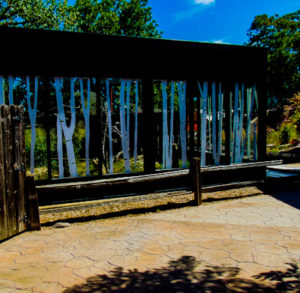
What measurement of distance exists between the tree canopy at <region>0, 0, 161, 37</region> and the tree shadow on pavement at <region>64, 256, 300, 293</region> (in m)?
19.9

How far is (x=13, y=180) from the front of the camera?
5.00 meters

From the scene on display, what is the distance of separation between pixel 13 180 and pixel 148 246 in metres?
2.73

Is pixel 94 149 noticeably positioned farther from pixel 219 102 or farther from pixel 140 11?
pixel 140 11

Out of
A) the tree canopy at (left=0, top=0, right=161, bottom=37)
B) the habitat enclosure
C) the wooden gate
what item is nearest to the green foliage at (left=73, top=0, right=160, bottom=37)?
the tree canopy at (left=0, top=0, right=161, bottom=37)

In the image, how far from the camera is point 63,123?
22.9 feet

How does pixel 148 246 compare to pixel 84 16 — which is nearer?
pixel 148 246

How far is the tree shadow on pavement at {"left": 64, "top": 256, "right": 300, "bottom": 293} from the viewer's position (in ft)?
10.6

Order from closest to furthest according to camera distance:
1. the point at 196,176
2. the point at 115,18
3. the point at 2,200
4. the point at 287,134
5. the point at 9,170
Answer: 1. the point at 2,200
2. the point at 9,170
3. the point at 196,176
4. the point at 287,134
5. the point at 115,18

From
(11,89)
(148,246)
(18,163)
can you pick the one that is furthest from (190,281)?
(11,89)

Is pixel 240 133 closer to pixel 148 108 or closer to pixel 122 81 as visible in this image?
pixel 148 108

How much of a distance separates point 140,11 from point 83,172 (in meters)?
22.2

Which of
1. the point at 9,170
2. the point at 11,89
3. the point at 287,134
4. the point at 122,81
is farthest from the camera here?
the point at 287,134

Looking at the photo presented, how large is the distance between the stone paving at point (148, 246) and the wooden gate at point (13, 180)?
26 centimetres

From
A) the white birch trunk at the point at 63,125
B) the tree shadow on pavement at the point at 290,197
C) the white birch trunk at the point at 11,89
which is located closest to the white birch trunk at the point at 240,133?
the tree shadow on pavement at the point at 290,197
